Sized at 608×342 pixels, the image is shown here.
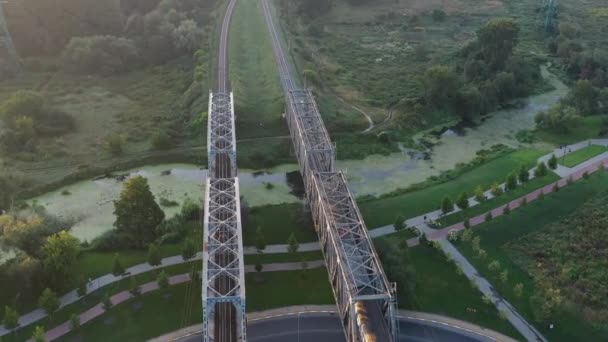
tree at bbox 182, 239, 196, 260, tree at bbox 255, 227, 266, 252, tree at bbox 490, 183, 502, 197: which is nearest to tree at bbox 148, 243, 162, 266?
tree at bbox 182, 239, 196, 260

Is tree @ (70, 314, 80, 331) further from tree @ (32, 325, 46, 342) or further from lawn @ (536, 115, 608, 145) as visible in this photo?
lawn @ (536, 115, 608, 145)

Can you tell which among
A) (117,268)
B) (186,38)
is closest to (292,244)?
(117,268)

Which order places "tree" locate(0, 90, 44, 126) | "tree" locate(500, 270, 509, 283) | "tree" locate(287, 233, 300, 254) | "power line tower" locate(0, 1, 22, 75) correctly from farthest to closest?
"power line tower" locate(0, 1, 22, 75) < "tree" locate(0, 90, 44, 126) < "tree" locate(287, 233, 300, 254) < "tree" locate(500, 270, 509, 283)

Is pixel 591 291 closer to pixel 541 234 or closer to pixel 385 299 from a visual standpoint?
pixel 541 234

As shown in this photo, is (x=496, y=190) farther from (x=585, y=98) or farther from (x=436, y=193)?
(x=585, y=98)

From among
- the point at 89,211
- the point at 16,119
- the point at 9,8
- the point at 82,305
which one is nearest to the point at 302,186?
the point at 89,211

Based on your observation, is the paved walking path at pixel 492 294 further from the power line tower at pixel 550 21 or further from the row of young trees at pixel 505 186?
the power line tower at pixel 550 21
